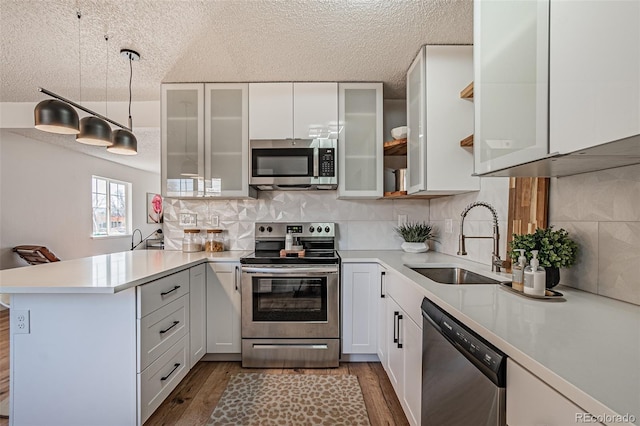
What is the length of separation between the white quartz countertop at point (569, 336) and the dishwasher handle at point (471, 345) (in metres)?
0.03

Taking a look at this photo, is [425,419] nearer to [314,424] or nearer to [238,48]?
[314,424]

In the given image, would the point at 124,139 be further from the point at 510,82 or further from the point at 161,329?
the point at 510,82

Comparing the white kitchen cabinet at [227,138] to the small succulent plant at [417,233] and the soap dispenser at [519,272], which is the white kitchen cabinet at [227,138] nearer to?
the small succulent plant at [417,233]

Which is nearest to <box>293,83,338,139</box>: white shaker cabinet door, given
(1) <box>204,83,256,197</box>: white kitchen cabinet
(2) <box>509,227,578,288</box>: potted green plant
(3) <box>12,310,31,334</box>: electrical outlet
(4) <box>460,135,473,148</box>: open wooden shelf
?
(1) <box>204,83,256,197</box>: white kitchen cabinet

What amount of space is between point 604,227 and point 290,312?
1922mm

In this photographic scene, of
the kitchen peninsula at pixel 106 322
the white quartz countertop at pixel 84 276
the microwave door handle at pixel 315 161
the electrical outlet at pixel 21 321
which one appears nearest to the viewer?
the kitchen peninsula at pixel 106 322

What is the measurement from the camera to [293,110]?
2604 mm

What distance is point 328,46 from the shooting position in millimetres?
2066

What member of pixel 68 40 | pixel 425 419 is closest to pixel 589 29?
pixel 425 419

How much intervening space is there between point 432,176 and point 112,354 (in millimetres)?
2177

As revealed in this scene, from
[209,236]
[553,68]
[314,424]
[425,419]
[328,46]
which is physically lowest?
[314,424]

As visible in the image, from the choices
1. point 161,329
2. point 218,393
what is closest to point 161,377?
point 161,329

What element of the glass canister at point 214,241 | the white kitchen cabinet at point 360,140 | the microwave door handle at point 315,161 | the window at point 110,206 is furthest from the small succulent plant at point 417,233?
the window at point 110,206

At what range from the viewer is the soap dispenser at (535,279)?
1122mm
